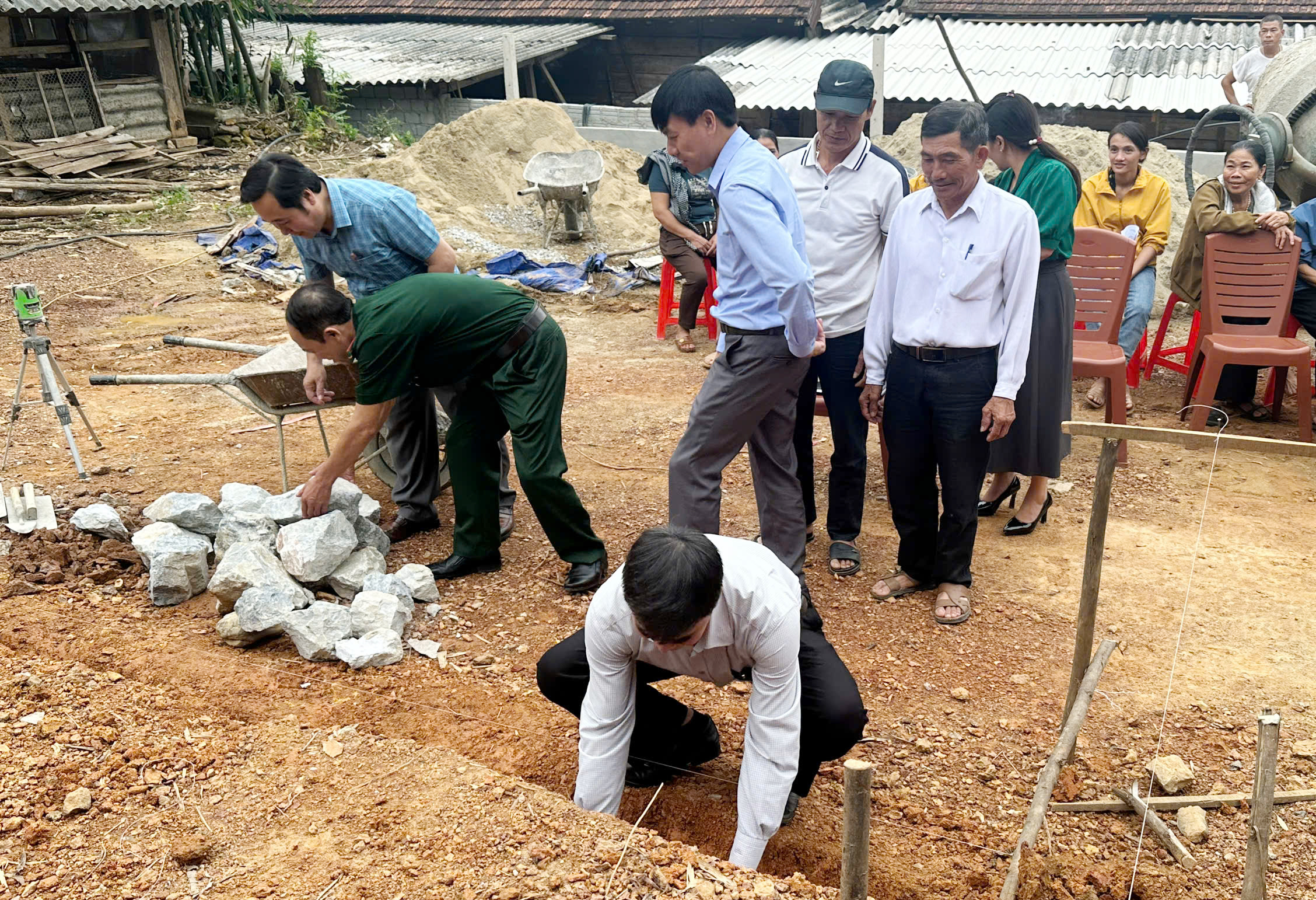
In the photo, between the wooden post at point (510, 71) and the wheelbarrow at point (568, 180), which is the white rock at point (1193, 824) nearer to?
the wheelbarrow at point (568, 180)

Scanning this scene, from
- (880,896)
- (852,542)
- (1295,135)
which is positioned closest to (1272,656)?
(852,542)

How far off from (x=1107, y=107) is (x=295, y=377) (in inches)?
411

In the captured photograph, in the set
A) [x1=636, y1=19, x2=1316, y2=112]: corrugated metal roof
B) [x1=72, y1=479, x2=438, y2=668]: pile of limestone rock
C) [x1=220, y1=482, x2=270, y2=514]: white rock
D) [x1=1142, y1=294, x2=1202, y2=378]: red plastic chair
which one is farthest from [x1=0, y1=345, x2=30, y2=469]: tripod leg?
[x1=636, y1=19, x2=1316, y2=112]: corrugated metal roof

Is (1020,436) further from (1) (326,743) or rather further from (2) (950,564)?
(1) (326,743)

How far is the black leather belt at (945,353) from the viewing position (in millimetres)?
3742

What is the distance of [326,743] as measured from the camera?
310 cm

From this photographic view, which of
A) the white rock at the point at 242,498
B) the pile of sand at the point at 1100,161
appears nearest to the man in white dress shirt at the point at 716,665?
the white rock at the point at 242,498

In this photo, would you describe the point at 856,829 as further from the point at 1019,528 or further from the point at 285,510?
the point at 1019,528

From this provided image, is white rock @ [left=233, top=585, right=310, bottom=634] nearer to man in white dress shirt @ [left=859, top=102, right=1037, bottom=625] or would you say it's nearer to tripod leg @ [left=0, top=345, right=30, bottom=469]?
tripod leg @ [left=0, top=345, right=30, bottom=469]

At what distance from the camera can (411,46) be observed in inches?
635

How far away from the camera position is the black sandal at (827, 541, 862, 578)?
4426mm

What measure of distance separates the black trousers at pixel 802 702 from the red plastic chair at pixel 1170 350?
470cm

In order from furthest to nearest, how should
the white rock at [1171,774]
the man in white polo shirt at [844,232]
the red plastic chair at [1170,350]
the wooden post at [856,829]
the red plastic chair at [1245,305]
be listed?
the red plastic chair at [1170,350] < the red plastic chair at [1245,305] < the man in white polo shirt at [844,232] < the white rock at [1171,774] < the wooden post at [856,829]

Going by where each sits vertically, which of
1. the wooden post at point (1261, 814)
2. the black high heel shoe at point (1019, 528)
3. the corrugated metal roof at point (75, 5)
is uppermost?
the corrugated metal roof at point (75, 5)
